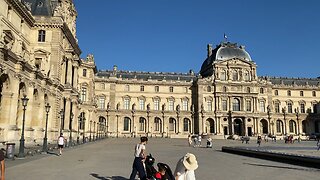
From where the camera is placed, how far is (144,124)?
81.0 m

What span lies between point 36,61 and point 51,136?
919cm

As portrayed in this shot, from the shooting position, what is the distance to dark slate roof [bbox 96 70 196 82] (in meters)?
83.4

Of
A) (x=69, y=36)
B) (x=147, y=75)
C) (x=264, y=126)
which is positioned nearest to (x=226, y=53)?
(x=264, y=126)

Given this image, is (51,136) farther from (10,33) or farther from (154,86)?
(154,86)

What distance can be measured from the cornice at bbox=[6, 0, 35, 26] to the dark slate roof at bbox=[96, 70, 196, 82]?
4503 centimetres

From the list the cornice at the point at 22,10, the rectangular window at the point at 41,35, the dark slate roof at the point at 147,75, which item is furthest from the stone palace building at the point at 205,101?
the cornice at the point at 22,10

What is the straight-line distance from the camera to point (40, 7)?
40.1 meters

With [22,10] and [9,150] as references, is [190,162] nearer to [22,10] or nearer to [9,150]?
[9,150]

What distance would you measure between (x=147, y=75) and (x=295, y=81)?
4326cm

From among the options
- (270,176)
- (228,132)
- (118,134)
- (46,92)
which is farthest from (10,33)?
(228,132)

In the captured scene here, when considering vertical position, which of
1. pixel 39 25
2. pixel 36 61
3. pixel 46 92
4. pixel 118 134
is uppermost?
pixel 39 25

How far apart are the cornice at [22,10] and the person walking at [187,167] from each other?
3014cm

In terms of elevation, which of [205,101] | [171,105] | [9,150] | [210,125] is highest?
[205,101]

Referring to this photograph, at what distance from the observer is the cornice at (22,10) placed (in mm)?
30844
